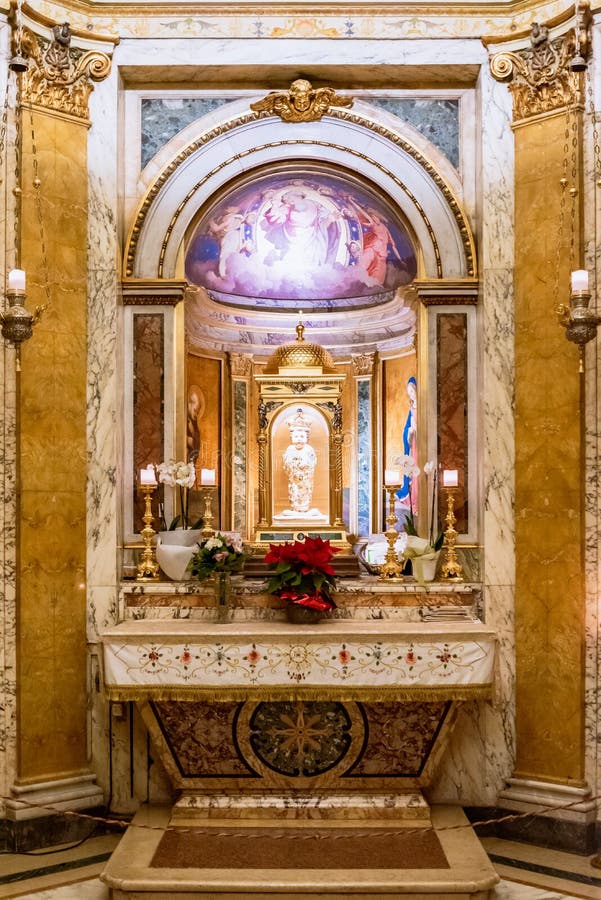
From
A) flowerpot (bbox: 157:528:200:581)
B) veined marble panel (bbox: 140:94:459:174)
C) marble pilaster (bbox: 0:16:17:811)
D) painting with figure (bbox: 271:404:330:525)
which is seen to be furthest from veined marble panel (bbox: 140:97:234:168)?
flowerpot (bbox: 157:528:200:581)

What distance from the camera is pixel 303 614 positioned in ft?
21.8

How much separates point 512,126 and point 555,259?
108 cm

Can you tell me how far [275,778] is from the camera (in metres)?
6.58

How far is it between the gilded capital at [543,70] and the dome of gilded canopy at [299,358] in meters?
2.88

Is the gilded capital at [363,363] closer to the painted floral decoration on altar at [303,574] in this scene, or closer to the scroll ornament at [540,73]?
the scroll ornament at [540,73]

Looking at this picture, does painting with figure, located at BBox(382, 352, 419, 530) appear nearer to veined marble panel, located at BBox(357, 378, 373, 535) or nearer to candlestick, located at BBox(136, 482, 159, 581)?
veined marble panel, located at BBox(357, 378, 373, 535)

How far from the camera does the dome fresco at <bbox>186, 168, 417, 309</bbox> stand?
28.1ft

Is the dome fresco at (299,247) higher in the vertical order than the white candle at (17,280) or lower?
higher

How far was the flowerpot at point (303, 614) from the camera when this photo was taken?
664 centimetres

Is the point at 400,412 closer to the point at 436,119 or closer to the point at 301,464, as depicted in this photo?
the point at 301,464

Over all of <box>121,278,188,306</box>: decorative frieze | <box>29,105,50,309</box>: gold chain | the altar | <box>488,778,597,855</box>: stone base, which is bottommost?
<box>488,778,597,855</box>: stone base

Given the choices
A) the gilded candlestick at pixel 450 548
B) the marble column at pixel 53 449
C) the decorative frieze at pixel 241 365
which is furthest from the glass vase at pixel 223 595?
the decorative frieze at pixel 241 365

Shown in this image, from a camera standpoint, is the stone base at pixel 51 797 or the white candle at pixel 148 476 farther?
the white candle at pixel 148 476

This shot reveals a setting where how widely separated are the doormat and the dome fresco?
478 cm
